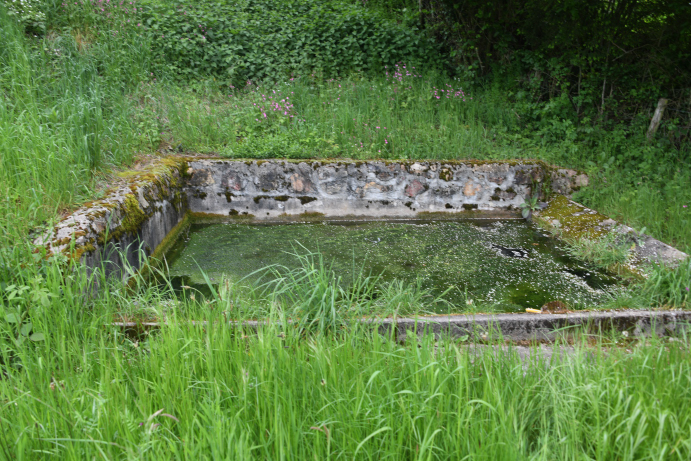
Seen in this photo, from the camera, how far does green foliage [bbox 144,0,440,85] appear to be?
7.87 m

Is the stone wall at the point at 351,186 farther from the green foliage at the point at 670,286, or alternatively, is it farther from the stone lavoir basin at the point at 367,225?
the green foliage at the point at 670,286

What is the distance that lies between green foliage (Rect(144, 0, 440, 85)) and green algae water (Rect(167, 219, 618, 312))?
3.80m

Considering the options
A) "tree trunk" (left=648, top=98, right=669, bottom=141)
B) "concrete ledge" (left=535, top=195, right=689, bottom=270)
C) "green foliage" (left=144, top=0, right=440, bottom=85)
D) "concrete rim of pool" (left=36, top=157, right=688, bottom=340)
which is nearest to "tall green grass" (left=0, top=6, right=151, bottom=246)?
"concrete rim of pool" (left=36, top=157, right=688, bottom=340)

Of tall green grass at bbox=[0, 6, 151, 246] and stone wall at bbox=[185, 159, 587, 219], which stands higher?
tall green grass at bbox=[0, 6, 151, 246]

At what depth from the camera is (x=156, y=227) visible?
14.5 feet

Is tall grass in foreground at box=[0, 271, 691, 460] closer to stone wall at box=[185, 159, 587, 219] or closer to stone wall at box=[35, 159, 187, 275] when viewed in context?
A: stone wall at box=[35, 159, 187, 275]

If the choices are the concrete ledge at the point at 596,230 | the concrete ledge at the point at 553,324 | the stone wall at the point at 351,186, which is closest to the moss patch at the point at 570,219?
the concrete ledge at the point at 596,230

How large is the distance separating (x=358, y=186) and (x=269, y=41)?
4519 millimetres

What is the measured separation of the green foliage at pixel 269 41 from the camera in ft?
25.8

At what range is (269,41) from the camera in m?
8.55

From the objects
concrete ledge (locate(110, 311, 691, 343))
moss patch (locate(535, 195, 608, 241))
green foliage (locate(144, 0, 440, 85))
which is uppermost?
green foliage (locate(144, 0, 440, 85))

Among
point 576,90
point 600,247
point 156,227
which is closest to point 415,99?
point 576,90

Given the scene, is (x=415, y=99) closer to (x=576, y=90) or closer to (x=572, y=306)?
(x=576, y=90)

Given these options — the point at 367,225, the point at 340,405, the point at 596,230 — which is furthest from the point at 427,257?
the point at 340,405
